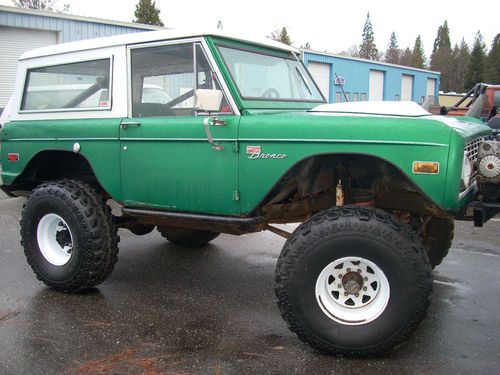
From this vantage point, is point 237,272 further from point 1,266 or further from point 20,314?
point 1,266

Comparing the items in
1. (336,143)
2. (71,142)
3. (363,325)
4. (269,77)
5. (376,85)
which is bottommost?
(363,325)

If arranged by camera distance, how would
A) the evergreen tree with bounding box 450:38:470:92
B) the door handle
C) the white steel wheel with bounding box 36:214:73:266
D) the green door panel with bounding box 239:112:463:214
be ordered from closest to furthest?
the green door panel with bounding box 239:112:463:214 → the door handle → the white steel wheel with bounding box 36:214:73:266 → the evergreen tree with bounding box 450:38:470:92

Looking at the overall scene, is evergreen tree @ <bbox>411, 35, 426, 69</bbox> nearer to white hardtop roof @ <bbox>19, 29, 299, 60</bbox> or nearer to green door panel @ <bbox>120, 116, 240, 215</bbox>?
white hardtop roof @ <bbox>19, 29, 299, 60</bbox>

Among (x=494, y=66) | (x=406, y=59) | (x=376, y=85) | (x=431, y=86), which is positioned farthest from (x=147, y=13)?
(x=406, y=59)

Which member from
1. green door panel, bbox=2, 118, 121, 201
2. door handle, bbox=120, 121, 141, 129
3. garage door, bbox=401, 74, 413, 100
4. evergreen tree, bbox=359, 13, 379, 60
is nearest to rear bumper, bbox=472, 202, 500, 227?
door handle, bbox=120, 121, 141, 129

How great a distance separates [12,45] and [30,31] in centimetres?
70

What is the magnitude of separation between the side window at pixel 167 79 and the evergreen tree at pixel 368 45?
79973mm

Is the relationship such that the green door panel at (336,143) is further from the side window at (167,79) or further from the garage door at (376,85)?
the garage door at (376,85)

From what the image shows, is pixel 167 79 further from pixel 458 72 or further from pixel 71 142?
pixel 458 72

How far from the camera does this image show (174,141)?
12.9 ft

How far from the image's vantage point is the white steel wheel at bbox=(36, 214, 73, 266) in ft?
15.3

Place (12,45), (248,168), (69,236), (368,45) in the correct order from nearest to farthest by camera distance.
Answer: (248,168)
(69,236)
(12,45)
(368,45)

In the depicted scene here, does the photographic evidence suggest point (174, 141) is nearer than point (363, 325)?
No

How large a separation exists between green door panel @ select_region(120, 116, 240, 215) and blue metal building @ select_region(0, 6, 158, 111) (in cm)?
1343
